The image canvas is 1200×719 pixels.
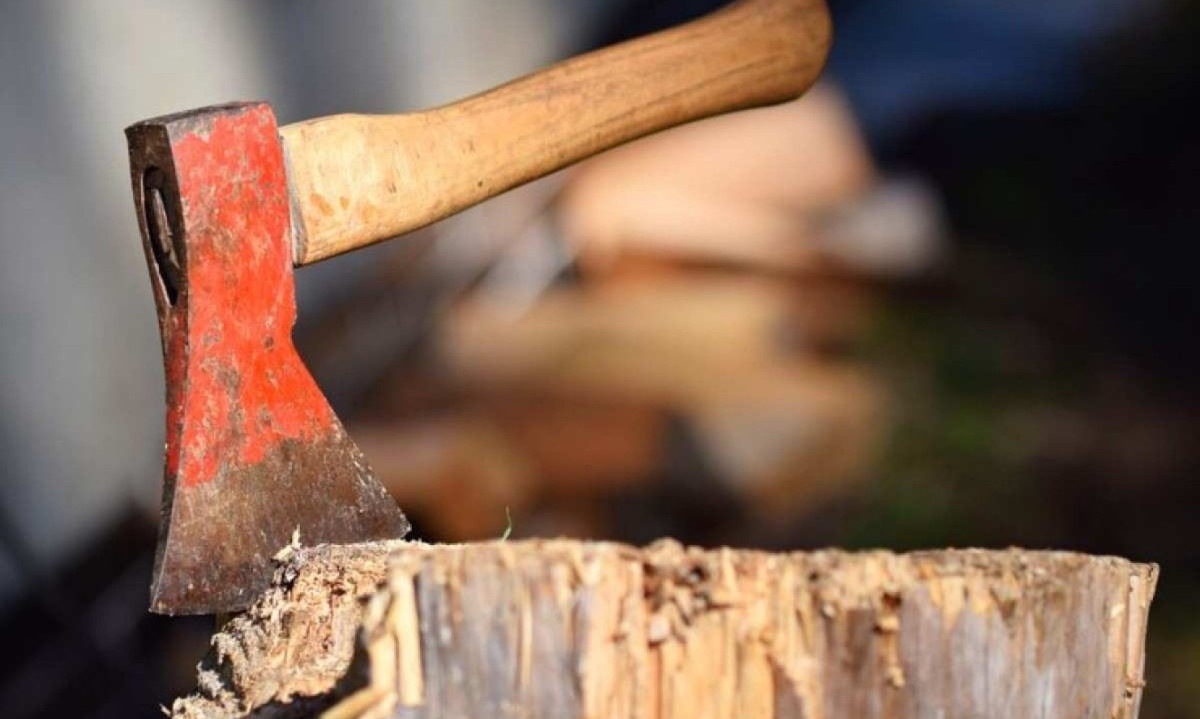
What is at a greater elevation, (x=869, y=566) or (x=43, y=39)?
(x=43, y=39)

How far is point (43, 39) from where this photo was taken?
2828 millimetres

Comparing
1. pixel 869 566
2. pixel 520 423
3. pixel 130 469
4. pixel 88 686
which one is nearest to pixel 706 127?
pixel 520 423

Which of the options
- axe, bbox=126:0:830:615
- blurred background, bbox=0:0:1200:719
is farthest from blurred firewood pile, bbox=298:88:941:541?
axe, bbox=126:0:830:615

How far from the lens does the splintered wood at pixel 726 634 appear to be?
0.97 meters

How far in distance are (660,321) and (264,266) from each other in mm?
2442

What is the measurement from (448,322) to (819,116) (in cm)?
148

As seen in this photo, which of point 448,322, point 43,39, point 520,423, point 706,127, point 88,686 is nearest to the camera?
point 43,39

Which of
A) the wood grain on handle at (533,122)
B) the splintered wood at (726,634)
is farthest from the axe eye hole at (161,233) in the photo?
the splintered wood at (726,634)

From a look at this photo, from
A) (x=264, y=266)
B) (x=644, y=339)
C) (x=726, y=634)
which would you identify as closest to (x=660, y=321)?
(x=644, y=339)

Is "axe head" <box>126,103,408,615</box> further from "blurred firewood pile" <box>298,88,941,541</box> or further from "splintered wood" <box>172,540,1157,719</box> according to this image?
"blurred firewood pile" <box>298,88,941,541</box>

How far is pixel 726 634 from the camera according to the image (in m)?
1.01

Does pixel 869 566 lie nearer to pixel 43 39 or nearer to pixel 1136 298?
pixel 43 39

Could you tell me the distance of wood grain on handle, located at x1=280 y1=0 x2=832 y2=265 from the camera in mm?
1480

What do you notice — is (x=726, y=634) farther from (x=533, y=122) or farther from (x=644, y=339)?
(x=644, y=339)
